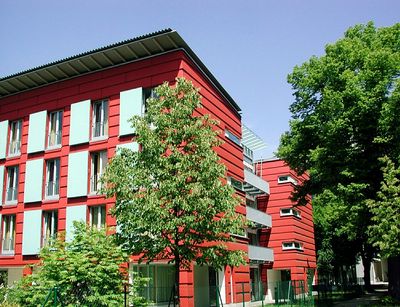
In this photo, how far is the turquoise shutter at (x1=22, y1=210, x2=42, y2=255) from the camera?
28.2 metres

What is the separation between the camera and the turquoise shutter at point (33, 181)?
95.7 feet

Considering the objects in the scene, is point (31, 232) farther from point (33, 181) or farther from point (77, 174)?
point (77, 174)

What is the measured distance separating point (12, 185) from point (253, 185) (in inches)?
746

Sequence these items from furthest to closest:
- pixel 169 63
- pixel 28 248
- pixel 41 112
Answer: pixel 41 112, pixel 28 248, pixel 169 63

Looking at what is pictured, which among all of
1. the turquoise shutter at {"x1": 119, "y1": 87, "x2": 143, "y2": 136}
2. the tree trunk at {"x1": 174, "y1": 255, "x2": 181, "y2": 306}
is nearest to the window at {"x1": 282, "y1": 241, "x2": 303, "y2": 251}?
the turquoise shutter at {"x1": 119, "y1": 87, "x2": 143, "y2": 136}

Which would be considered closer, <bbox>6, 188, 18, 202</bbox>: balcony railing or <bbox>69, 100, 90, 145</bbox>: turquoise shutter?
<bbox>69, 100, 90, 145</bbox>: turquoise shutter

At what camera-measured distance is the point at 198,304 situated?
2734cm

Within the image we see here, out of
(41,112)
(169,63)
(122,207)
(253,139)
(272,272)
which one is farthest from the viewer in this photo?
(272,272)

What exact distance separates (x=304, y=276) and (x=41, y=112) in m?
30.8

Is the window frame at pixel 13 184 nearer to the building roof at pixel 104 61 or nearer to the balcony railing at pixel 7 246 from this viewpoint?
the balcony railing at pixel 7 246

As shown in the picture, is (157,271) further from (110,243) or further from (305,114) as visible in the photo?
(305,114)

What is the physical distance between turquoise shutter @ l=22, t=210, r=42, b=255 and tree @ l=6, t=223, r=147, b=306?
416 inches

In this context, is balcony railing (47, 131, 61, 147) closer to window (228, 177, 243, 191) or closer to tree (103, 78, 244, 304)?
window (228, 177, 243, 191)

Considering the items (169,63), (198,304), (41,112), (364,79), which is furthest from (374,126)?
(41,112)
